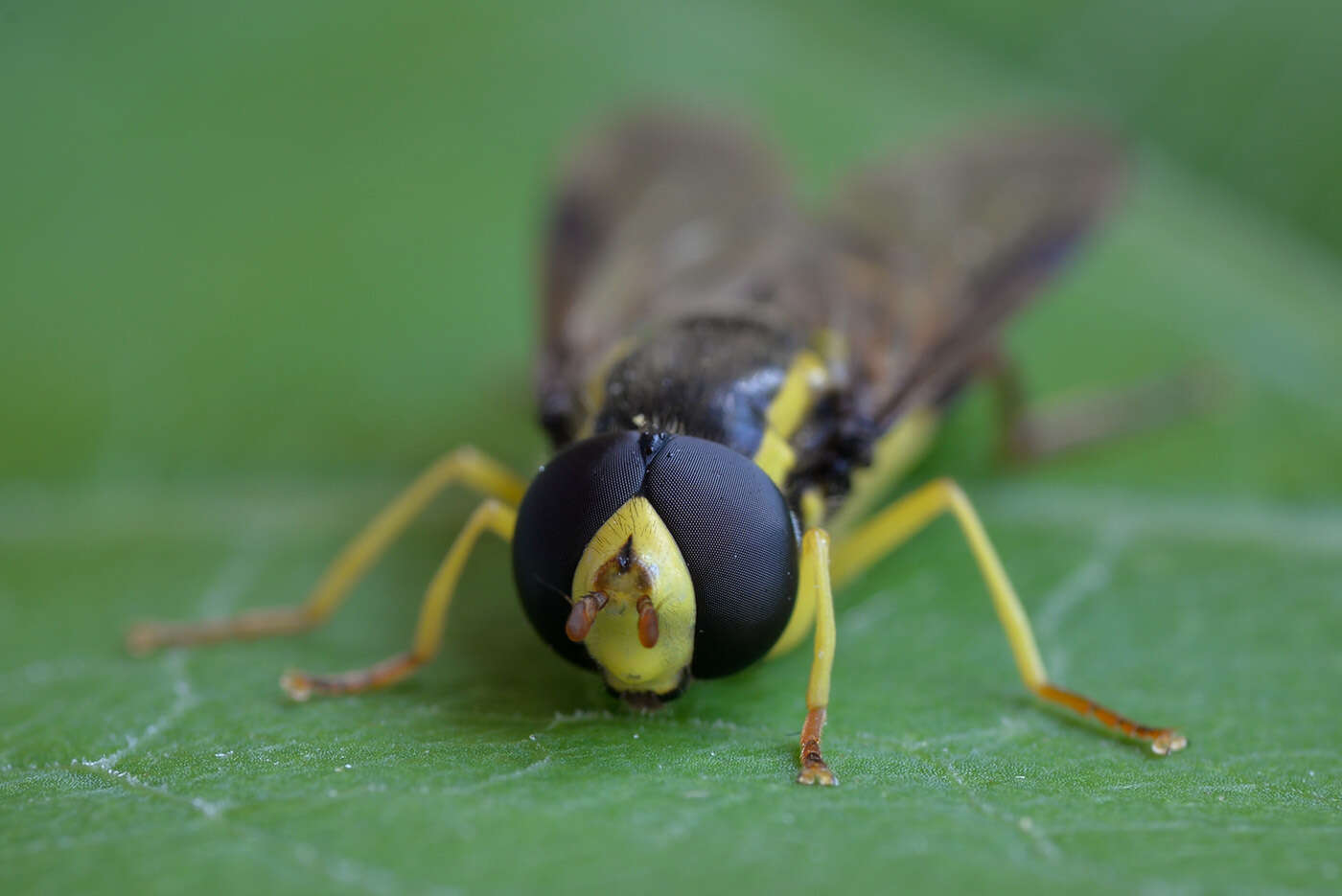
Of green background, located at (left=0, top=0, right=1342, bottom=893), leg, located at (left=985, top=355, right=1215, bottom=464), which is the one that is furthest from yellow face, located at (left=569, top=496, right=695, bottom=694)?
leg, located at (left=985, top=355, right=1215, bottom=464)

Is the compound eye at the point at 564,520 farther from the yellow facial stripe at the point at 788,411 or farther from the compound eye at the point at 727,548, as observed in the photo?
the yellow facial stripe at the point at 788,411

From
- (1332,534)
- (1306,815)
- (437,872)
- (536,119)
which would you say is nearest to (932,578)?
(1332,534)

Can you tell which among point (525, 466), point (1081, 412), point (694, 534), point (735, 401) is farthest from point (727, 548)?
point (1081, 412)

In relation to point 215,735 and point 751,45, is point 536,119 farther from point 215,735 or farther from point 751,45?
point 215,735

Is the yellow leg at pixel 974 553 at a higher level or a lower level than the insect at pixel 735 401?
lower

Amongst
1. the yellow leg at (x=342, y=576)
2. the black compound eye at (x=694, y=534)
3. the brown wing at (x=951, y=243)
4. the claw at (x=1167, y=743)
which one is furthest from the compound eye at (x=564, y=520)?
the claw at (x=1167, y=743)

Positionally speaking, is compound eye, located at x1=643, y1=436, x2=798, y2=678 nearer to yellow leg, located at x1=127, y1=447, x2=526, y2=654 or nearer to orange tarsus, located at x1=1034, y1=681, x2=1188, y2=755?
orange tarsus, located at x1=1034, y1=681, x2=1188, y2=755
